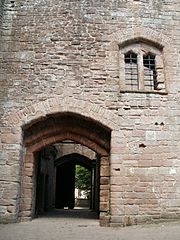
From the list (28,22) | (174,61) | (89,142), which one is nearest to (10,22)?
(28,22)

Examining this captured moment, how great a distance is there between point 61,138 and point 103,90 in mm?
1783

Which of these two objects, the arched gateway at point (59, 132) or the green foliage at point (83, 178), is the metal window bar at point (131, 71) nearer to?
the arched gateway at point (59, 132)

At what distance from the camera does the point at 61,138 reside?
888 centimetres

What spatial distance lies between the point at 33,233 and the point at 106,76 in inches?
176

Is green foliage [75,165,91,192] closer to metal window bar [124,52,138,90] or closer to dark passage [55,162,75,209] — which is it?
dark passage [55,162,75,209]

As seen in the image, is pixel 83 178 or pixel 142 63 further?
pixel 83 178

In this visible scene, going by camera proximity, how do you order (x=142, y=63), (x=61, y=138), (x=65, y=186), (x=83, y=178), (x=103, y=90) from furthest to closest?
(x=83, y=178) < (x=65, y=186) < (x=142, y=63) < (x=61, y=138) < (x=103, y=90)

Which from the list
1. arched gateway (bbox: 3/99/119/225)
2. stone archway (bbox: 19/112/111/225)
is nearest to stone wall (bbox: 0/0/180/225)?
arched gateway (bbox: 3/99/119/225)

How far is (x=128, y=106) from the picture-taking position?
8391 millimetres

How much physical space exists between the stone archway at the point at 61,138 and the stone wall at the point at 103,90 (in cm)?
37

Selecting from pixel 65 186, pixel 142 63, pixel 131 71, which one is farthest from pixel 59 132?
Answer: pixel 65 186

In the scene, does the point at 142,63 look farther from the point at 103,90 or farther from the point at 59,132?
the point at 59,132

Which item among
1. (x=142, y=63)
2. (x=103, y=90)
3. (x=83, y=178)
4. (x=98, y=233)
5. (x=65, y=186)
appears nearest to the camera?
(x=98, y=233)

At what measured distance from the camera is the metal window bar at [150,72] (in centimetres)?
897
